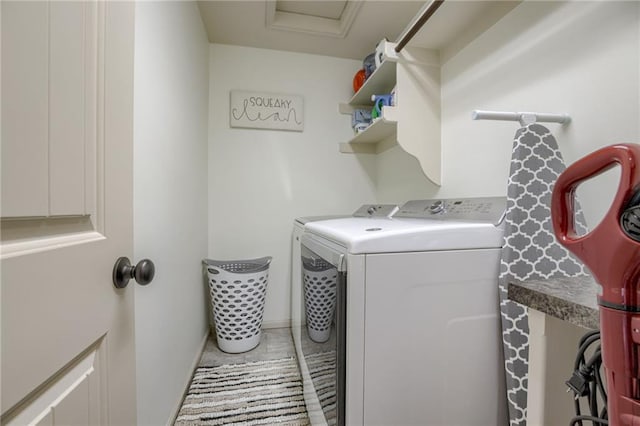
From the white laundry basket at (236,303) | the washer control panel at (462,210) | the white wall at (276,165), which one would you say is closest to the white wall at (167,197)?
the white laundry basket at (236,303)

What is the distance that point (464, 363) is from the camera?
875 millimetres

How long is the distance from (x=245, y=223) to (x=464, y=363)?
1.79m

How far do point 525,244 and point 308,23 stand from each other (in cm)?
198

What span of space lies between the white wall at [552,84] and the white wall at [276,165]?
1.05 m

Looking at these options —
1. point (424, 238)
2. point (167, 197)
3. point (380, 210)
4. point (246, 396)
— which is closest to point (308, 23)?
point (380, 210)


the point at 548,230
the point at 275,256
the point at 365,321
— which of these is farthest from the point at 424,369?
the point at 275,256

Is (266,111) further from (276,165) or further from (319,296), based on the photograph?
(319,296)

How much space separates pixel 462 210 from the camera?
3.80 feet

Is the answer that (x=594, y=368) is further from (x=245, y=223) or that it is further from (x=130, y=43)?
(x=245, y=223)

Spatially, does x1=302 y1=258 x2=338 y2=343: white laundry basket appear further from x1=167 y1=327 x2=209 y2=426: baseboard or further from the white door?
x1=167 y1=327 x2=209 y2=426: baseboard

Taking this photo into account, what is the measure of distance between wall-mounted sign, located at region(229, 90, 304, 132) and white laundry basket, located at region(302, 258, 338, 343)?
51.2 inches

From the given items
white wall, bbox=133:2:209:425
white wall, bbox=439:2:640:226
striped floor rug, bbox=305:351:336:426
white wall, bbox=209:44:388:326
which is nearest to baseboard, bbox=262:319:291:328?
white wall, bbox=209:44:388:326

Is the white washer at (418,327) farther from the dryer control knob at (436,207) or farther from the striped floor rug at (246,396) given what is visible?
the striped floor rug at (246,396)

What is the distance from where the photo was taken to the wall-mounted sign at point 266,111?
2193 mm
